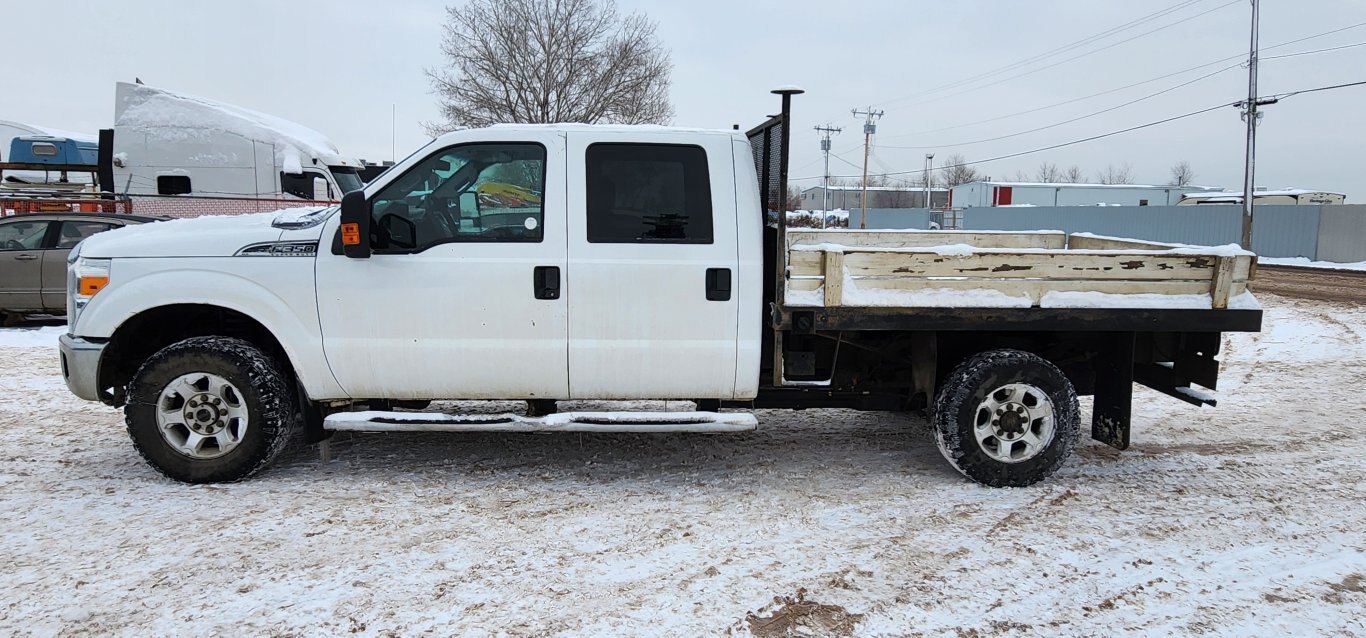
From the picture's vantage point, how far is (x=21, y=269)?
10.6 m

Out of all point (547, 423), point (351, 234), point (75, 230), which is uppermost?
point (75, 230)

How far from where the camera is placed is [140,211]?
54.4ft

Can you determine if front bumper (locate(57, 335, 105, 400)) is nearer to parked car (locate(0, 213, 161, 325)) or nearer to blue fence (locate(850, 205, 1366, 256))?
parked car (locate(0, 213, 161, 325))

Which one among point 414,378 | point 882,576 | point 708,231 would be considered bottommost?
point 882,576

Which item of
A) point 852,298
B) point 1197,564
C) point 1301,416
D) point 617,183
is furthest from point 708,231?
point 1301,416

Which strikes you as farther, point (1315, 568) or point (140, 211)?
point (140, 211)

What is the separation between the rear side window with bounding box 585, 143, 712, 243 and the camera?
4797 mm

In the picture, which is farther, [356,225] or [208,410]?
[208,410]

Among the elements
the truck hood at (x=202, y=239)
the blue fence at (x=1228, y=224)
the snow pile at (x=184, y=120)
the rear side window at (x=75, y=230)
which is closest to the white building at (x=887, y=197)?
the blue fence at (x=1228, y=224)

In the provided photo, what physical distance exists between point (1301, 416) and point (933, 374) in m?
3.86

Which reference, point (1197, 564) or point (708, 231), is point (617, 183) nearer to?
point (708, 231)

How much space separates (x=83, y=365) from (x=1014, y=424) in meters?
5.15

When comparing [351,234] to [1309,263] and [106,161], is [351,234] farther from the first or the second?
[1309,263]

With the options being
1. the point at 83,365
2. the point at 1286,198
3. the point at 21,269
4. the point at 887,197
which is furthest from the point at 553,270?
the point at 887,197
